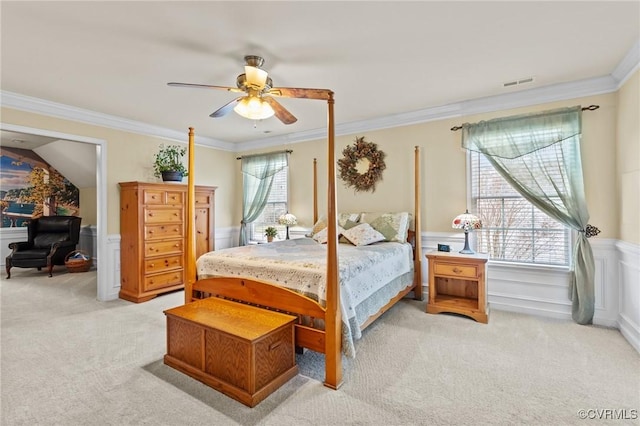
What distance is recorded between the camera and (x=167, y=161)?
505 cm

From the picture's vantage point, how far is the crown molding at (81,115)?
357cm

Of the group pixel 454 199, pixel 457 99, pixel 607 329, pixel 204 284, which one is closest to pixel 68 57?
pixel 204 284

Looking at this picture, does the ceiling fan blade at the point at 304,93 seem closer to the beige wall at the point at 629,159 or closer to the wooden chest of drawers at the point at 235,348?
the wooden chest of drawers at the point at 235,348

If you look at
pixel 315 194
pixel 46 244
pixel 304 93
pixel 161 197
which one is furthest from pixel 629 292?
pixel 46 244

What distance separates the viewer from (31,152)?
651 centimetres

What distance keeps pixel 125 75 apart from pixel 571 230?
491 centimetres

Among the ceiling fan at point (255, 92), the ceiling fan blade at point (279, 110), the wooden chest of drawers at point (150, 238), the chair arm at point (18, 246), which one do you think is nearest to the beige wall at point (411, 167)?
the wooden chest of drawers at point (150, 238)

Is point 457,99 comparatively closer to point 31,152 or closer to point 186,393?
point 186,393

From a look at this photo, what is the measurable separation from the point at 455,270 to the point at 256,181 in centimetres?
386

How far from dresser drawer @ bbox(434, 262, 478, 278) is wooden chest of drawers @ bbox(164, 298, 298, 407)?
2029 mm

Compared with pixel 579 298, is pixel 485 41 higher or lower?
higher

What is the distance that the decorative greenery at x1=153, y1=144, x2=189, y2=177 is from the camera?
4883mm

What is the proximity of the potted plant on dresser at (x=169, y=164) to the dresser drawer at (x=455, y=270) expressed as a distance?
376 centimetres

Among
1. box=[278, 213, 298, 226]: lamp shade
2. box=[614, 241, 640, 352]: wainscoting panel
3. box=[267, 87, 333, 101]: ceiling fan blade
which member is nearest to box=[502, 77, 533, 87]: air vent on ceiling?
box=[614, 241, 640, 352]: wainscoting panel
